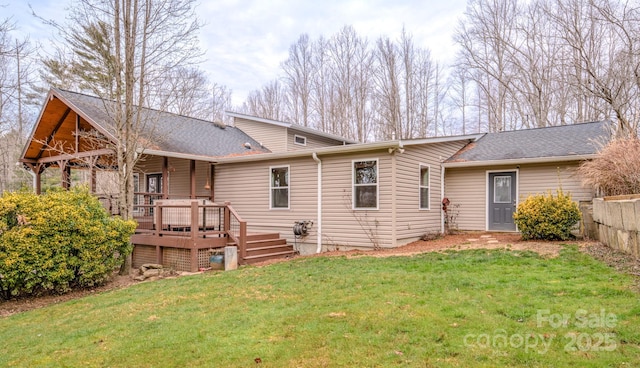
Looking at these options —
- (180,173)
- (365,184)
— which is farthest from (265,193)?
(180,173)

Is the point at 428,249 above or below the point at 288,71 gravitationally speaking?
below

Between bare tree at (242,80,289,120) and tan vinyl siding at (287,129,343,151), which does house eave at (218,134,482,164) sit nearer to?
tan vinyl siding at (287,129,343,151)

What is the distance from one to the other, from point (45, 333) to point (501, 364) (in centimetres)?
530

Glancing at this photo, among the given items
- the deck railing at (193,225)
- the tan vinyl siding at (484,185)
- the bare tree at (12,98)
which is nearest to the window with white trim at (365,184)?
the deck railing at (193,225)

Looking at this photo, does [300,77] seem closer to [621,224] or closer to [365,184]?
[365,184]

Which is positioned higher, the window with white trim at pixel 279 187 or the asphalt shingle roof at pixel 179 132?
the asphalt shingle roof at pixel 179 132

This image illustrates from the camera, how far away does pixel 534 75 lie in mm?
20953

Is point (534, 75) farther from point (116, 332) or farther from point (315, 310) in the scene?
point (116, 332)

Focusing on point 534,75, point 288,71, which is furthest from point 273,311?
point 288,71

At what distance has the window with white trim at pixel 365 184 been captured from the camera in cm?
971

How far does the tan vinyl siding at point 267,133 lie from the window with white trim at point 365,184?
17.0 feet

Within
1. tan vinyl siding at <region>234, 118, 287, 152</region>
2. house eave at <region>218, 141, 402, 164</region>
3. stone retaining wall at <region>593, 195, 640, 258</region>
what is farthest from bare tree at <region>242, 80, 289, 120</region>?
stone retaining wall at <region>593, 195, 640, 258</region>

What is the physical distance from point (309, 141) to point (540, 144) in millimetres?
8082

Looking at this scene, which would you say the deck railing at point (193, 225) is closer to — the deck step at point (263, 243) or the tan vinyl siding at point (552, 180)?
the deck step at point (263, 243)
